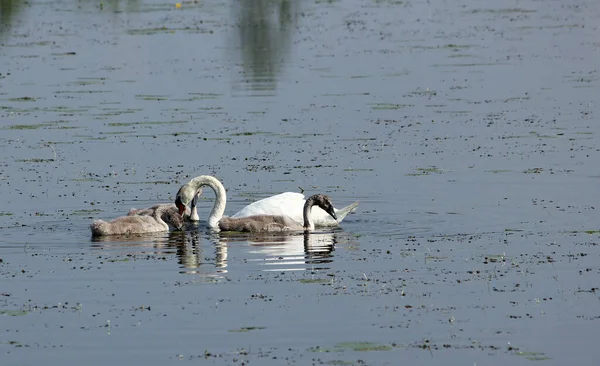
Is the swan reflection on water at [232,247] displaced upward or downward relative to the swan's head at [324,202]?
downward

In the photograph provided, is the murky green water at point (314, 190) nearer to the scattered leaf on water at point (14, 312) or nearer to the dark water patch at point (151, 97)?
the scattered leaf on water at point (14, 312)

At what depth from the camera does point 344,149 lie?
21.9 metres

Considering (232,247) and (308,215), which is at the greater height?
(308,215)

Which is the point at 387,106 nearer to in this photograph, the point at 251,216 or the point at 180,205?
the point at 180,205

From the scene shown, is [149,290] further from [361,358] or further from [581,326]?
[581,326]

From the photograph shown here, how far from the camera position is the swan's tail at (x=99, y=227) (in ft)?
54.5

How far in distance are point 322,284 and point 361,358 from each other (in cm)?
271

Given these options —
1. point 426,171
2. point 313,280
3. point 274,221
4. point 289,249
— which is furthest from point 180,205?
point 313,280

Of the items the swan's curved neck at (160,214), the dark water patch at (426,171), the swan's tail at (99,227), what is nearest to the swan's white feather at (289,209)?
the swan's curved neck at (160,214)

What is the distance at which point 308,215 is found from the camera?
1723 cm

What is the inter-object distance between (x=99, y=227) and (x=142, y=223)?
22.6 inches

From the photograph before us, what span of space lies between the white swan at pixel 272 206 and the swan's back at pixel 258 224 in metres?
0.06

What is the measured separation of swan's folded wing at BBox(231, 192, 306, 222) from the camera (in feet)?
56.1

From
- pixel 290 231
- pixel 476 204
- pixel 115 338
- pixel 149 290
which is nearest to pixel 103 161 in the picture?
pixel 290 231
